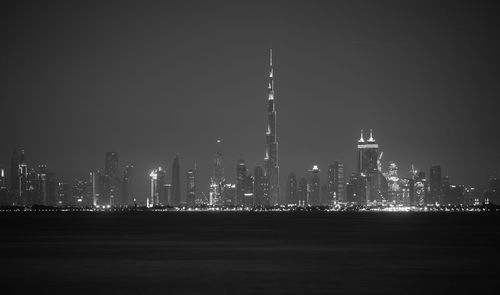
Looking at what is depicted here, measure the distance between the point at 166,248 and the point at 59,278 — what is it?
112 feet

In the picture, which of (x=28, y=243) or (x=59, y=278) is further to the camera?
(x=28, y=243)

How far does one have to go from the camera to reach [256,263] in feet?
251

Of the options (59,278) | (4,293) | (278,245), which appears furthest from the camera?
(278,245)

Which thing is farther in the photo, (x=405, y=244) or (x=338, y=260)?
(x=405, y=244)

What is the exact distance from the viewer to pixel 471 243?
106 metres

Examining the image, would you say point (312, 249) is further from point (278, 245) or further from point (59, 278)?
point (59, 278)

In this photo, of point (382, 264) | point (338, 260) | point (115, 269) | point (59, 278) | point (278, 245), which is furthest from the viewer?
point (278, 245)

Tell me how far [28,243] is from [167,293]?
56.7m

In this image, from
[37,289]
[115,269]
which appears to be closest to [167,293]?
[37,289]

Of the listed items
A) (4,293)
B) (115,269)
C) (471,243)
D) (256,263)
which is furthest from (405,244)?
(4,293)

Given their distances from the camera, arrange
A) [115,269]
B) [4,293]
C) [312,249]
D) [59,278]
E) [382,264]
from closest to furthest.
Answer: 1. [4,293]
2. [59,278]
3. [115,269]
4. [382,264]
5. [312,249]

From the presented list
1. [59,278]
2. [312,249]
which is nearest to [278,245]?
[312,249]

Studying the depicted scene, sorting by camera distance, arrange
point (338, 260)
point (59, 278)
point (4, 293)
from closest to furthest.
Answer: point (4, 293)
point (59, 278)
point (338, 260)

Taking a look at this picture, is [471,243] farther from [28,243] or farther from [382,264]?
[28,243]
